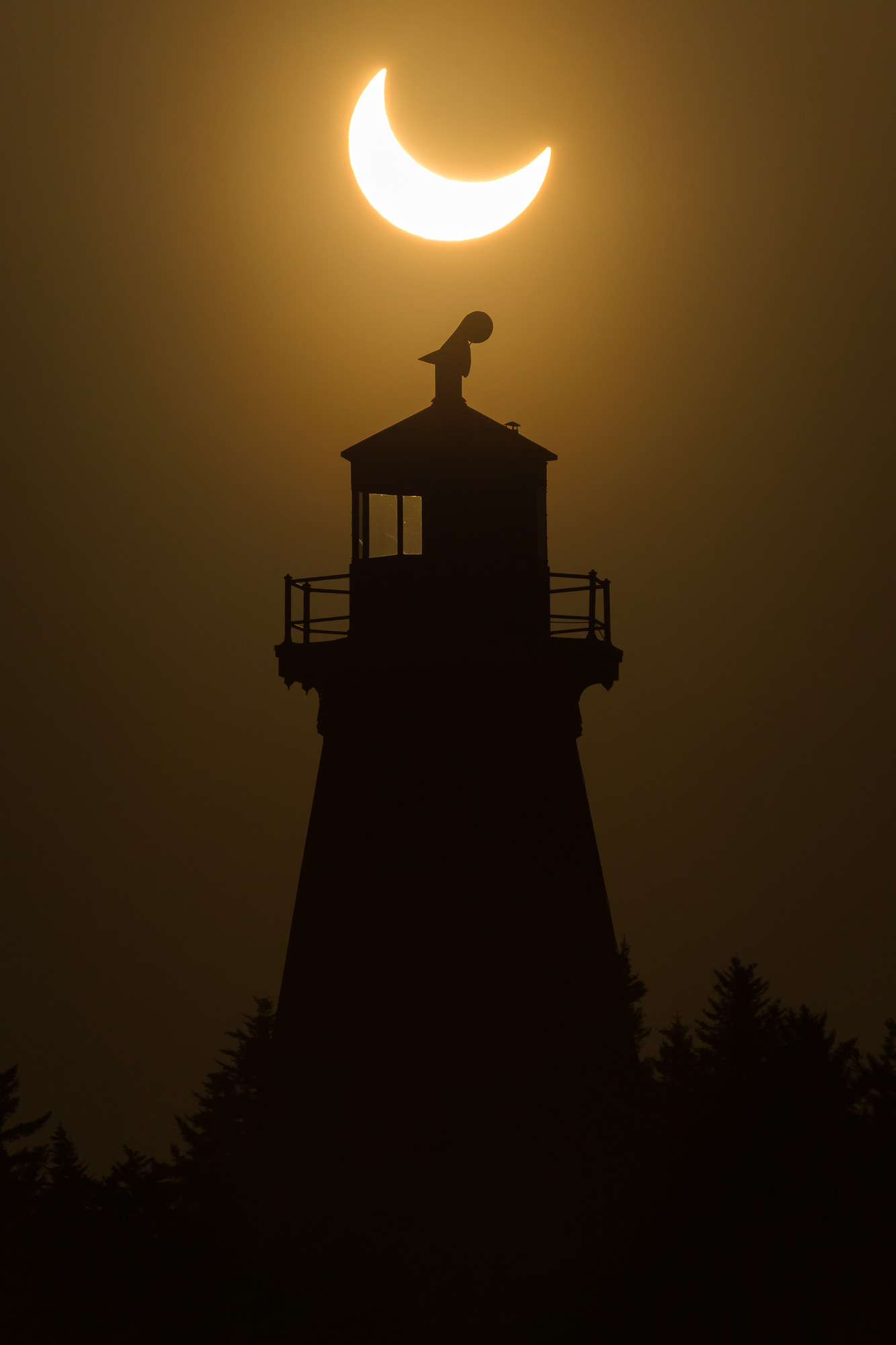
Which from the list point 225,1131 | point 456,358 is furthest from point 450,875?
point 225,1131

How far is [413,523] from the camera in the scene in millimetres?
25516

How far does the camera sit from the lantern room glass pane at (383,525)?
25.5 metres

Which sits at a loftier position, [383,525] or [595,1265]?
[383,525]

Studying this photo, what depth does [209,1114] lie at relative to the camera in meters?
54.5

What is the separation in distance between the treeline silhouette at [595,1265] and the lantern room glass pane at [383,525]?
320 inches

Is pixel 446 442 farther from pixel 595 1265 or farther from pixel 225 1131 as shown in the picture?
pixel 225 1131

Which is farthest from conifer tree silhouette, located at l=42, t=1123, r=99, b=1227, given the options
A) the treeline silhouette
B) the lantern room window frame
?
the lantern room window frame

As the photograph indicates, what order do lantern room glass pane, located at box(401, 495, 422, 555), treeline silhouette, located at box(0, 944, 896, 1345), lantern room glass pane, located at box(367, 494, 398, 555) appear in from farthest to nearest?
lantern room glass pane, located at box(367, 494, 398, 555)
lantern room glass pane, located at box(401, 495, 422, 555)
treeline silhouette, located at box(0, 944, 896, 1345)

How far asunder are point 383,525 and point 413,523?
497 mm

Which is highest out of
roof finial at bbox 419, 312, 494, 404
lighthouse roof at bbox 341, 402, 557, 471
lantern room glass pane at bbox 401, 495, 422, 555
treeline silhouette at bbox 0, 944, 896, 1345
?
roof finial at bbox 419, 312, 494, 404

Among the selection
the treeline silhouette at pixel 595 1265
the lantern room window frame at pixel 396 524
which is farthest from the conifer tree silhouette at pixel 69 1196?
the lantern room window frame at pixel 396 524

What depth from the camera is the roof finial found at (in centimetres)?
2589

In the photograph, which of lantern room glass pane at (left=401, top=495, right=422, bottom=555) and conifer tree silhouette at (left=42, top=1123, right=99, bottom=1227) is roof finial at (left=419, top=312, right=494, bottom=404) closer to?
lantern room glass pane at (left=401, top=495, right=422, bottom=555)

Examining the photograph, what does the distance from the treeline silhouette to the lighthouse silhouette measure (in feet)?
2.55
